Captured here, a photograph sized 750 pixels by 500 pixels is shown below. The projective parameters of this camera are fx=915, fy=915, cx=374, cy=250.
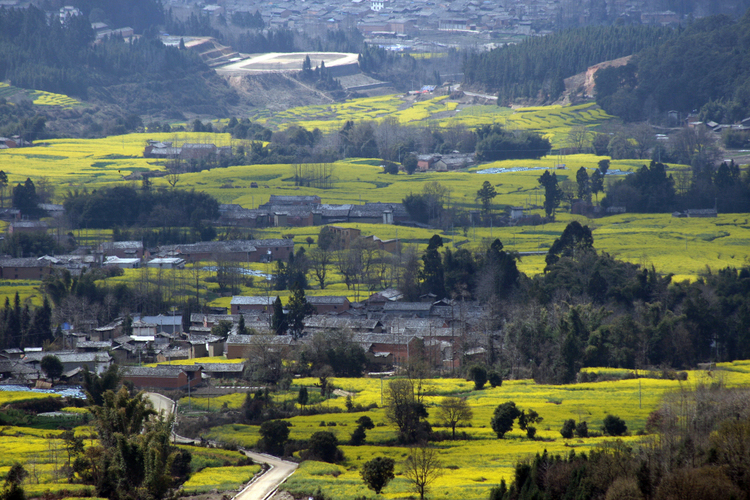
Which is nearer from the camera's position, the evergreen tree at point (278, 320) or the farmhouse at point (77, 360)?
the farmhouse at point (77, 360)

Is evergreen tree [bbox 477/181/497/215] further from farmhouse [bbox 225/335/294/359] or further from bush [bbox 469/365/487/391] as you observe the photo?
bush [bbox 469/365/487/391]

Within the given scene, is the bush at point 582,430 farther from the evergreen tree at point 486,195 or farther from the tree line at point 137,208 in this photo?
the tree line at point 137,208

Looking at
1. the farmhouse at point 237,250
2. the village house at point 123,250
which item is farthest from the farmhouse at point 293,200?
the village house at point 123,250

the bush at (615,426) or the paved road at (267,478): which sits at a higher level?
the bush at (615,426)

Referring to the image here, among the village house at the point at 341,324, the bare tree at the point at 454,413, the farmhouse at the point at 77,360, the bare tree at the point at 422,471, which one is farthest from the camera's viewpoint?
the village house at the point at 341,324

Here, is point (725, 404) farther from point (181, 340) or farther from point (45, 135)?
point (45, 135)

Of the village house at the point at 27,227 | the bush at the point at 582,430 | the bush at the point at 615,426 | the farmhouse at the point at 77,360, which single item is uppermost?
the village house at the point at 27,227
